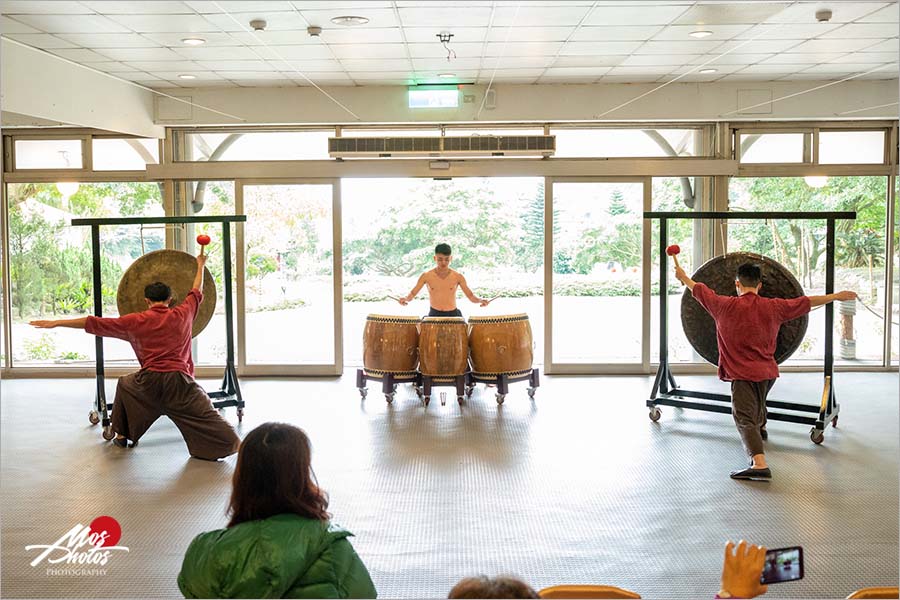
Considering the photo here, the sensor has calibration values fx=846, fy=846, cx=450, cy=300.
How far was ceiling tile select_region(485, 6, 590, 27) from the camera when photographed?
4.98 meters

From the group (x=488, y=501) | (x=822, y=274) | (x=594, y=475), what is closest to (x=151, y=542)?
(x=488, y=501)

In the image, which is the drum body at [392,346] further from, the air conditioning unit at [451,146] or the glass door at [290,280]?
the air conditioning unit at [451,146]

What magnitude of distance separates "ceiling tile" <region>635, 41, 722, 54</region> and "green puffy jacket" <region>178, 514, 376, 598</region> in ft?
16.0

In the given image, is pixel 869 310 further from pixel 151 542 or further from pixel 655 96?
pixel 151 542

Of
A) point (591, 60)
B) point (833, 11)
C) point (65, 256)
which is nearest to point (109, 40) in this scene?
point (65, 256)

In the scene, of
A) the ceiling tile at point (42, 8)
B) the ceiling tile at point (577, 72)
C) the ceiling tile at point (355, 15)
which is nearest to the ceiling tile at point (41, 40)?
the ceiling tile at point (42, 8)

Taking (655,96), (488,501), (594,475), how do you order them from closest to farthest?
(488,501), (594,475), (655,96)

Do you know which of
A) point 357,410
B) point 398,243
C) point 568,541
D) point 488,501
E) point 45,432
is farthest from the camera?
point 398,243

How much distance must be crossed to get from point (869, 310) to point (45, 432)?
7.18 metres

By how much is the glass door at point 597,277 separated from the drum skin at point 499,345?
4.43 ft

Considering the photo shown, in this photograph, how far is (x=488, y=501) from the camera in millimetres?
4305

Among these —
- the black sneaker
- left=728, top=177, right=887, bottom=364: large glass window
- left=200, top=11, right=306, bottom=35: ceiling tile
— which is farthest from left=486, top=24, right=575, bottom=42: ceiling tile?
left=728, top=177, right=887, bottom=364: large glass window

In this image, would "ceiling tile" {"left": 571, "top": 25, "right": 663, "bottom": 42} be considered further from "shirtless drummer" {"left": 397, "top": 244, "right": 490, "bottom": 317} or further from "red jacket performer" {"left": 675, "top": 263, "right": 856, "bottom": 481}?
"shirtless drummer" {"left": 397, "top": 244, "right": 490, "bottom": 317}

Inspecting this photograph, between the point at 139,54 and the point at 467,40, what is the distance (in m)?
2.39
